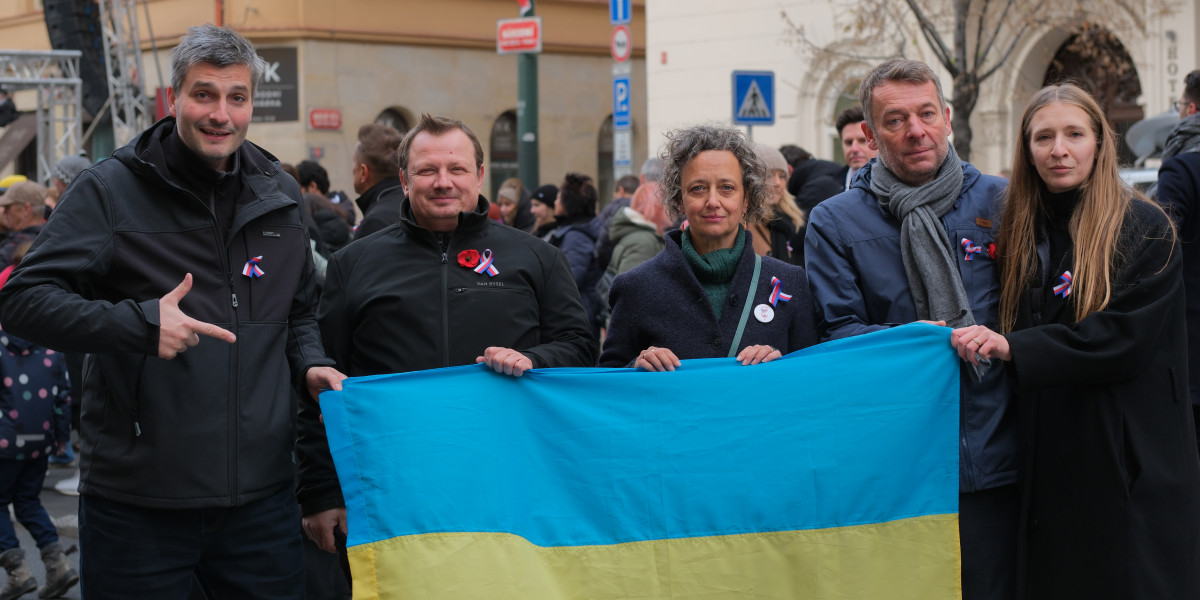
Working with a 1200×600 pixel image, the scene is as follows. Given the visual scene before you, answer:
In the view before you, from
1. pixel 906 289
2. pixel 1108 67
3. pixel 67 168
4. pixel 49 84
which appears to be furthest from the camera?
pixel 49 84

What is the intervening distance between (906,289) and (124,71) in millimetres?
20875

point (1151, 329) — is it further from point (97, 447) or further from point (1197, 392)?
point (97, 447)

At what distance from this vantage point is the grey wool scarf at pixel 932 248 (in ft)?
12.4

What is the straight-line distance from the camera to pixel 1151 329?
12.0 ft

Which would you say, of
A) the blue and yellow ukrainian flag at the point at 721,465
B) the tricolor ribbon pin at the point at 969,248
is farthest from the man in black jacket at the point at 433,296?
the tricolor ribbon pin at the point at 969,248

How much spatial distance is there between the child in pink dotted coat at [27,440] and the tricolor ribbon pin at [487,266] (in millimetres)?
3863

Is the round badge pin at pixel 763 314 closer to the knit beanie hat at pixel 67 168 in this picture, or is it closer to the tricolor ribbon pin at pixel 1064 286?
the tricolor ribbon pin at pixel 1064 286

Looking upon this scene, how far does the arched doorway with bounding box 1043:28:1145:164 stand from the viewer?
16.0 m

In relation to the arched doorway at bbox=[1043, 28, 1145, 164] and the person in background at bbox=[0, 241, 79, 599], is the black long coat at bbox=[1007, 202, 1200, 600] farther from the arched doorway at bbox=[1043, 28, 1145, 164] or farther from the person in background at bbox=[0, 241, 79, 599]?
the arched doorway at bbox=[1043, 28, 1145, 164]

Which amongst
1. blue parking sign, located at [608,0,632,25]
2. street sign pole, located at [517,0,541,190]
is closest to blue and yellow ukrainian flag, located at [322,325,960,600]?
blue parking sign, located at [608,0,632,25]

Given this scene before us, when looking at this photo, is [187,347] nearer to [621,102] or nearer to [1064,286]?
[1064,286]

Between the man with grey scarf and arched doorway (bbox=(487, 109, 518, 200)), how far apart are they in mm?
24977

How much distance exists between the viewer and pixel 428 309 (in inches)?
156

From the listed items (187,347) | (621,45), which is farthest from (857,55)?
(187,347)
